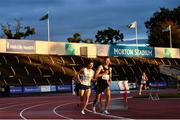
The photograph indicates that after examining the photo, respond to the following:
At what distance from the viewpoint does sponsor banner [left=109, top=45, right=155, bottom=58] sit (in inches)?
2739

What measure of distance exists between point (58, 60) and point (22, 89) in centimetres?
1416

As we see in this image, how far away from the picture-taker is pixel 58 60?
62656 millimetres

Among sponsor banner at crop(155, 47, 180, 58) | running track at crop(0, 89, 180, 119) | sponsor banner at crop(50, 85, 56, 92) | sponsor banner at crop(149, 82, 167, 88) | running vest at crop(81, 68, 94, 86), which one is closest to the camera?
running track at crop(0, 89, 180, 119)

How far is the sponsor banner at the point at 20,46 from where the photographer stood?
188 feet

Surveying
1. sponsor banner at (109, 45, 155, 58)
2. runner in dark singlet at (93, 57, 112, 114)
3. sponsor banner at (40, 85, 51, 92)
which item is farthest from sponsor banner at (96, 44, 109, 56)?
runner in dark singlet at (93, 57, 112, 114)

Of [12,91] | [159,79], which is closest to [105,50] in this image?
[159,79]

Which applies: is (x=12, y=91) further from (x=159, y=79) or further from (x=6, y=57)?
(x=159, y=79)

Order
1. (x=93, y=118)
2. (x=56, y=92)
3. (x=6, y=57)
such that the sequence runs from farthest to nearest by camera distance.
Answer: (x=6, y=57) → (x=56, y=92) → (x=93, y=118)

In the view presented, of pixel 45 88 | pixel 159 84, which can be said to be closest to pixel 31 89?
pixel 45 88

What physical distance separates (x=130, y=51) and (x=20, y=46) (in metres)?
18.3

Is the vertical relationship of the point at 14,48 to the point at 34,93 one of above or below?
above

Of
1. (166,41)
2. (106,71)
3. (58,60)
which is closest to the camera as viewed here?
(106,71)

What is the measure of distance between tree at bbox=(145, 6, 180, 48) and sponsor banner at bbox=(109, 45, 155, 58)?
1653 cm

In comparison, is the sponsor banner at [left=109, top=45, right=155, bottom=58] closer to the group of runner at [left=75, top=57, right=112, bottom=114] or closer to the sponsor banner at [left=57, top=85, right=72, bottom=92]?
the sponsor banner at [left=57, top=85, right=72, bottom=92]
